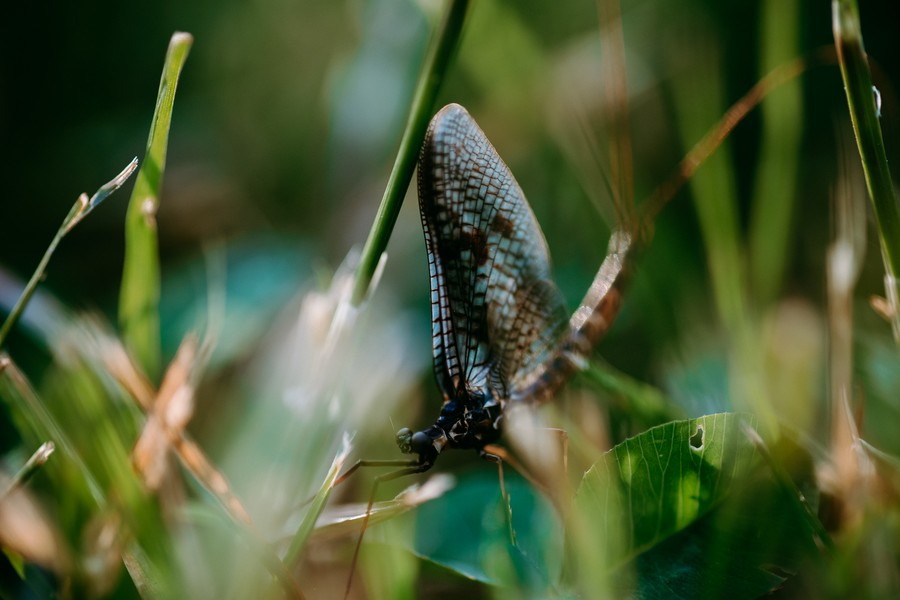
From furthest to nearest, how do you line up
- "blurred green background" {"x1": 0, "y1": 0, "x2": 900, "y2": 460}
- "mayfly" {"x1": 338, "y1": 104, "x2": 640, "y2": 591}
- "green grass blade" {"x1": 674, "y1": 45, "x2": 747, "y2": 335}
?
"blurred green background" {"x1": 0, "y1": 0, "x2": 900, "y2": 460} < "green grass blade" {"x1": 674, "y1": 45, "x2": 747, "y2": 335} < "mayfly" {"x1": 338, "y1": 104, "x2": 640, "y2": 591}

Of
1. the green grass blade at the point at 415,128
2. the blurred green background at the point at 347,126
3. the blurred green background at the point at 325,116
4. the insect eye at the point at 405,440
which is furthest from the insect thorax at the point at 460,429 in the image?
the blurred green background at the point at 325,116

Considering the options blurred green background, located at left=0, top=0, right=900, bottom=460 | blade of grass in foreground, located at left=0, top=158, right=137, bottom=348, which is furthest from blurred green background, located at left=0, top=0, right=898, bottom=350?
blade of grass in foreground, located at left=0, top=158, right=137, bottom=348

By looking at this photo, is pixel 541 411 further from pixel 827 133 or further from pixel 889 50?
pixel 889 50

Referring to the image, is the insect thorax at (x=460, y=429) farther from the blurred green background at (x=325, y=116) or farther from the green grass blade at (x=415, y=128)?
the blurred green background at (x=325, y=116)

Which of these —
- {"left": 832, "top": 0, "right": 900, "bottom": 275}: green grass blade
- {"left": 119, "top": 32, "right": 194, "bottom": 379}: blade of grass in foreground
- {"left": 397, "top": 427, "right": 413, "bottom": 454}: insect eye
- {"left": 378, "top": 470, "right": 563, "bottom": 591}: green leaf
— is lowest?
{"left": 378, "top": 470, "right": 563, "bottom": 591}: green leaf

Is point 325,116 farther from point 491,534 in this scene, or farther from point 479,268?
point 491,534

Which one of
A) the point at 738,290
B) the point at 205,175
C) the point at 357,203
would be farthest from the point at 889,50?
the point at 205,175

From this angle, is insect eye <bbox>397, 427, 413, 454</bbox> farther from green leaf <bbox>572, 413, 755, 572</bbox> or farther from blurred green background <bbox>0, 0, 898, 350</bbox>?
blurred green background <bbox>0, 0, 898, 350</bbox>
